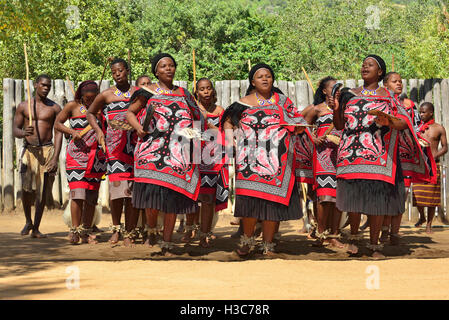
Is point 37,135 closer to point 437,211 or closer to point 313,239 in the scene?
point 313,239

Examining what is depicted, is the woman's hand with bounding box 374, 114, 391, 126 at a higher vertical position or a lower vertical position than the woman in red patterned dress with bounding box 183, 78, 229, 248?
higher

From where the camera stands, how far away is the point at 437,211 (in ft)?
39.9

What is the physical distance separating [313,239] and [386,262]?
243cm

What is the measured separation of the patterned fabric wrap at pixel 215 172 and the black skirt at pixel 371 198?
1649mm

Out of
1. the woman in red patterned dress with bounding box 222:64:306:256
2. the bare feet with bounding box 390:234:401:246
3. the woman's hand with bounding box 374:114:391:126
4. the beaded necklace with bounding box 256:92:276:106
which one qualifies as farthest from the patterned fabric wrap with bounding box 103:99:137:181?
the bare feet with bounding box 390:234:401:246

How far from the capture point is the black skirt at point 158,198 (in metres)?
7.04

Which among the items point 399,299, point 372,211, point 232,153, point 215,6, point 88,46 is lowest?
point 399,299

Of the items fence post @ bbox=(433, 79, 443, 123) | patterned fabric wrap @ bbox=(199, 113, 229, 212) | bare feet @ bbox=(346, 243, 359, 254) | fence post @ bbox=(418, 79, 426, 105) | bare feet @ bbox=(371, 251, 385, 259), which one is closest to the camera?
bare feet @ bbox=(371, 251, 385, 259)

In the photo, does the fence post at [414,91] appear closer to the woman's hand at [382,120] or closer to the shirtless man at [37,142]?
the woman's hand at [382,120]

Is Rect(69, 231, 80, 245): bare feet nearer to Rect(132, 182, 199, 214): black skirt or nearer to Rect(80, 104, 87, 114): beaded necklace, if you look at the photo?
Rect(80, 104, 87, 114): beaded necklace

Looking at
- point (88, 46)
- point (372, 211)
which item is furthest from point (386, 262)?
point (88, 46)

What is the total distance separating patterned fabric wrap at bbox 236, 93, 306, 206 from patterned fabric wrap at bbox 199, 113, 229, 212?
87 centimetres

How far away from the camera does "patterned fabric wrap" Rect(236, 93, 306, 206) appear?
279 inches

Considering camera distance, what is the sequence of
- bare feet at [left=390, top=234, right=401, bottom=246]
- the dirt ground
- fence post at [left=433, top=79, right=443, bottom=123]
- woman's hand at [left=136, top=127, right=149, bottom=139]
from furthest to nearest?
fence post at [left=433, top=79, right=443, bottom=123] → bare feet at [left=390, top=234, right=401, bottom=246] → woman's hand at [left=136, top=127, right=149, bottom=139] → the dirt ground
